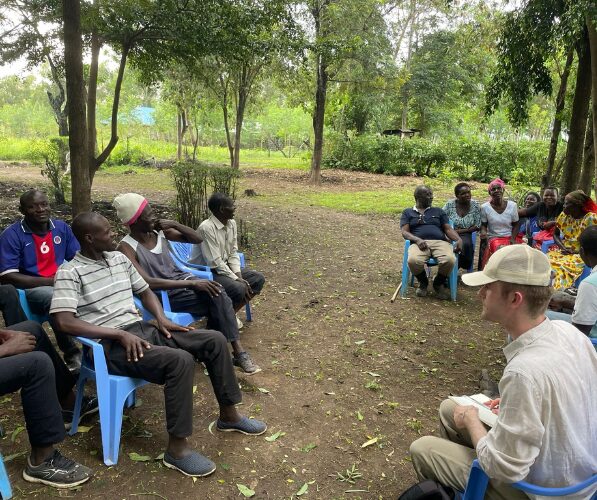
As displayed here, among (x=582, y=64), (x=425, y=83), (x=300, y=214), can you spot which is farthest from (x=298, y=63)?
(x=425, y=83)

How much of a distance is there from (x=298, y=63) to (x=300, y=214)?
4879 millimetres

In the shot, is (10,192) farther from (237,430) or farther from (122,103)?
(122,103)

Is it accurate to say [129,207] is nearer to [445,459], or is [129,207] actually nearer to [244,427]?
[244,427]

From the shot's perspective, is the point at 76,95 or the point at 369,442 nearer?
the point at 369,442

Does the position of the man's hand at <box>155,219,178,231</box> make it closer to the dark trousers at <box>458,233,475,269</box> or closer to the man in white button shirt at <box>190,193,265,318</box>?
the man in white button shirt at <box>190,193,265,318</box>

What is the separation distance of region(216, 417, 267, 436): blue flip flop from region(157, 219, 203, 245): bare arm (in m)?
1.84

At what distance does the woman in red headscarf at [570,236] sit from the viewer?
483 centimetres

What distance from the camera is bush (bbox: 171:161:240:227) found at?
7.02 m

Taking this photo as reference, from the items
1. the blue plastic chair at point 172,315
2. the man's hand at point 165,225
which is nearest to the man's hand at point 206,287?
the blue plastic chair at point 172,315

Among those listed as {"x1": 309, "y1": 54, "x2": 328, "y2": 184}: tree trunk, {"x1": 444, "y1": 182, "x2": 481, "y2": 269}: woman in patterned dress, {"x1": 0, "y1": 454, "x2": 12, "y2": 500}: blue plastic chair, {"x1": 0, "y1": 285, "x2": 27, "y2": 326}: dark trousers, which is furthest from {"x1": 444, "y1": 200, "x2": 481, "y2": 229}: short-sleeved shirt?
{"x1": 309, "y1": 54, "x2": 328, "y2": 184}: tree trunk

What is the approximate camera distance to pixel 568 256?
5.11m

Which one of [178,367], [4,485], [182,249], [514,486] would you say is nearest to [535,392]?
[514,486]

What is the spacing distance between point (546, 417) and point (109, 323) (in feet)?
7.80

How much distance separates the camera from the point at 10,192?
38.8ft
